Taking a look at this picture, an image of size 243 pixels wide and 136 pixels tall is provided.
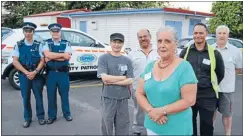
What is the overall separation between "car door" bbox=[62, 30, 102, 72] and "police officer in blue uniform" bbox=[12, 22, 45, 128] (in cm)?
337

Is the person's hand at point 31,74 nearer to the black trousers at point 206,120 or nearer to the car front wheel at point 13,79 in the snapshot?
the black trousers at point 206,120

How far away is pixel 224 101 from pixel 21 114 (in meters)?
3.86

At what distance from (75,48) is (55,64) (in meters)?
3.36

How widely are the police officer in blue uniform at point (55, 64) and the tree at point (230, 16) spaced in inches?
630

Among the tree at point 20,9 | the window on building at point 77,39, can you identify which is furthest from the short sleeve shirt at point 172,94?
the tree at point 20,9

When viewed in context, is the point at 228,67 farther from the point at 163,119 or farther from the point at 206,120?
the point at 163,119

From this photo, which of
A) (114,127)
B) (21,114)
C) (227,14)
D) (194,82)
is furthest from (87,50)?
(227,14)

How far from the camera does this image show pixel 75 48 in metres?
8.40

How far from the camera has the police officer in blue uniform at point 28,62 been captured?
4902 millimetres

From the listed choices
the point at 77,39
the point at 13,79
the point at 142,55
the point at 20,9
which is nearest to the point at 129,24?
the point at 77,39

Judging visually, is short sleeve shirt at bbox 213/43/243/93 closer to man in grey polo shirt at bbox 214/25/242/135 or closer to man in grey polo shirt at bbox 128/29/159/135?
man in grey polo shirt at bbox 214/25/242/135

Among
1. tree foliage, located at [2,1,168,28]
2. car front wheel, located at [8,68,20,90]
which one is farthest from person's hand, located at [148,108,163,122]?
tree foliage, located at [2,1,168,28]

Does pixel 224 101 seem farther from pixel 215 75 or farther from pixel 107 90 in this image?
pixel 107 90

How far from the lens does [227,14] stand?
18969mm
